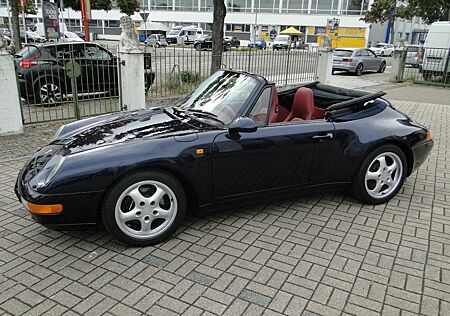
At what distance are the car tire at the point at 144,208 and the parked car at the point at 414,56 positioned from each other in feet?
56.9

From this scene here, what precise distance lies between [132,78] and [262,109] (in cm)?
547

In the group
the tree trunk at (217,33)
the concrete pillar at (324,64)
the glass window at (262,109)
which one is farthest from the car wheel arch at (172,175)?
the concrete pillar at (324,64)

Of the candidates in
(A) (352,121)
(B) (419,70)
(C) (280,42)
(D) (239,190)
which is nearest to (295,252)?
(D) (239,190)

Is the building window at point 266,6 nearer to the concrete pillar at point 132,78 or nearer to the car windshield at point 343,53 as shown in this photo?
the car windshield at point 343,53

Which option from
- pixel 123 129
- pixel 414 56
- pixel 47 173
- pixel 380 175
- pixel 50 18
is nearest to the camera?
pixel 47 173

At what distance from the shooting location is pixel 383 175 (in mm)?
4359

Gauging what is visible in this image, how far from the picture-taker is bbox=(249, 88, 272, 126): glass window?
3807mm

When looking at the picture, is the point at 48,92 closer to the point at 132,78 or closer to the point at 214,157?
the point at 132,78

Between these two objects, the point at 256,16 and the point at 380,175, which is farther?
the point at 256,16

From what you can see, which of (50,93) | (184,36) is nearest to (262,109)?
(50,93)

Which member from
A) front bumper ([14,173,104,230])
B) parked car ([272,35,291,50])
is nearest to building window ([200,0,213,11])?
parked car ([272,35,291,50])

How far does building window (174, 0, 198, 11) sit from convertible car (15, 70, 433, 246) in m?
65.0

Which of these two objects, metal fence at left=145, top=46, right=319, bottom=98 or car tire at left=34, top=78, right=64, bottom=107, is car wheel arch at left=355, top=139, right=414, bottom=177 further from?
car tire at left=34, top=78, right=64, bottom=107

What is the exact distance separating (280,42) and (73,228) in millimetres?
46777
